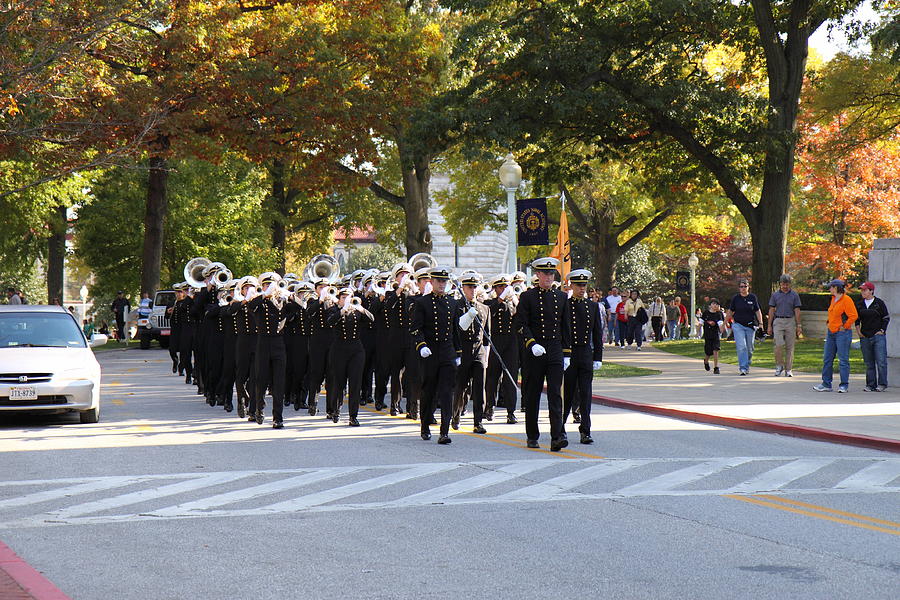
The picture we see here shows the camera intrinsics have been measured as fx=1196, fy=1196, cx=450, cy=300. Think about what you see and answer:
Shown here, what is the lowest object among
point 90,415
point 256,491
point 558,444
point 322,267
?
point 256,491

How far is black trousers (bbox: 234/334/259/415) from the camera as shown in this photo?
52.3ft

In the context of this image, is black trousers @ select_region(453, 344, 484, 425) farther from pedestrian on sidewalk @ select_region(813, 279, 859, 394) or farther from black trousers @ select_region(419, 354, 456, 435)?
pedestrian on sidewalk @ select_region(813, 279, 859, 394)

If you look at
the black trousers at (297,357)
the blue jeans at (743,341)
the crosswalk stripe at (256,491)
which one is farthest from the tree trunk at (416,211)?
the crosswalk stripe at (256,491)

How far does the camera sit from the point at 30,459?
11969 millimetres

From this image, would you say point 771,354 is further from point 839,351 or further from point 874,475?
point 874,475

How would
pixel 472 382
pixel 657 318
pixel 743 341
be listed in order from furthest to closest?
pixel 657 318 → pixel 743 341 → pixel 472 382

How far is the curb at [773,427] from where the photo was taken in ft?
43.6

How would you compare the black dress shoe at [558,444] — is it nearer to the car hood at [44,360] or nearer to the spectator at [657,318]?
the car hood at [44,360]

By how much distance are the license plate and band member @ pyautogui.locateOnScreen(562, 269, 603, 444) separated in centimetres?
649

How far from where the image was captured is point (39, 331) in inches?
635

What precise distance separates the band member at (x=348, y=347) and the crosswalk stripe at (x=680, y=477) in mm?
5047

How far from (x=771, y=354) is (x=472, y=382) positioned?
54.0 ft

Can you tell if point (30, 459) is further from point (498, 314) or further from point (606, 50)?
point (606, 50)

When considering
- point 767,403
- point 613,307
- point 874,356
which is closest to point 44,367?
point 767,403
